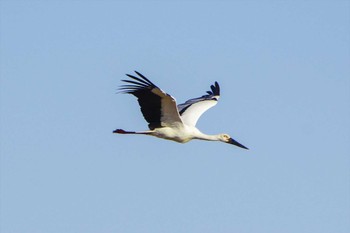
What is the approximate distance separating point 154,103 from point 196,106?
371 cm

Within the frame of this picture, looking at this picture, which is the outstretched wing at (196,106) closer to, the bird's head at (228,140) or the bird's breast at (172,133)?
the bird's head at (228,140)

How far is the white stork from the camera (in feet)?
76.1

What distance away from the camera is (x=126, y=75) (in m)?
22.8

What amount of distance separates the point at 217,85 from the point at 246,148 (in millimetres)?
2774

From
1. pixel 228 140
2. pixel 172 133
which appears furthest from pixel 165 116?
pixel 228 140

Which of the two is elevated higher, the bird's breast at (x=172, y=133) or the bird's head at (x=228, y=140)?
the bird's head at (x=228, y=140)

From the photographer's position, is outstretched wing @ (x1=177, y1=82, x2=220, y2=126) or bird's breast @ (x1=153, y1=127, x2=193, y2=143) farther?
outstretched wing @ (x1=177, y1=82, x2=220, y2=126)

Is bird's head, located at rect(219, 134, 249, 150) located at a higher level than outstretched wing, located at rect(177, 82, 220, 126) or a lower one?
lower

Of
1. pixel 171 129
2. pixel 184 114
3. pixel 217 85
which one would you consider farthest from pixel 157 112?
pixel 217 85

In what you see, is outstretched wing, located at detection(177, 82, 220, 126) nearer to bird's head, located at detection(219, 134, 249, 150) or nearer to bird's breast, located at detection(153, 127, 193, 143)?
bird's head, located at detection(219, 134, 249, 150)

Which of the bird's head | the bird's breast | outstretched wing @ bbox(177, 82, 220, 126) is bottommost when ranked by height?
the bird's breast

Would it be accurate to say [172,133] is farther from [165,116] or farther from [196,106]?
[196,106]

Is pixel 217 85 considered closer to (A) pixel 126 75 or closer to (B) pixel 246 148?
(B) pixel 246 148

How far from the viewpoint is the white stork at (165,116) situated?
76.1 ft
